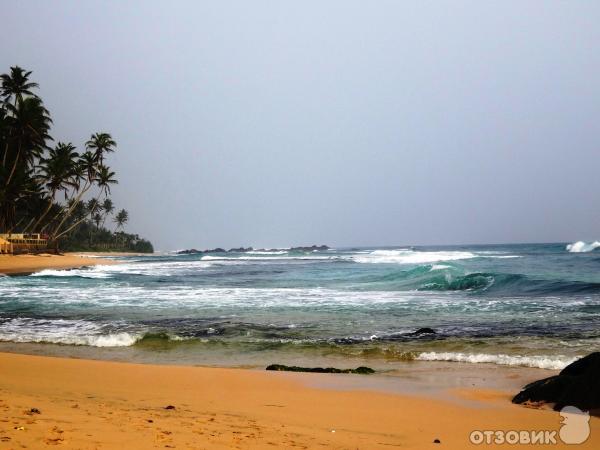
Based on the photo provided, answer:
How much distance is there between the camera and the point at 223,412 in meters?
5.59

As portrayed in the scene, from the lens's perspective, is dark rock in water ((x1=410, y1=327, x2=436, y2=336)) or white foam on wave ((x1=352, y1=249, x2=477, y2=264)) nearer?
dark rock in water ((x1=410, y1=327, x2=436, y2=336))

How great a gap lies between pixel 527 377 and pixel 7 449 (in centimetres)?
694

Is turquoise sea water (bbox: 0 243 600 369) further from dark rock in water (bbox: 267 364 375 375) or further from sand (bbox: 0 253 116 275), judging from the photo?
sand (bbox: 0 253 116 275)

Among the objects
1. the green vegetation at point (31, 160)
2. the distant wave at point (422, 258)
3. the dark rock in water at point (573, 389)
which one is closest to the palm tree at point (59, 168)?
the green vegetation at point (31, 160)

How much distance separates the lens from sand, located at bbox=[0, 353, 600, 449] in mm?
4137

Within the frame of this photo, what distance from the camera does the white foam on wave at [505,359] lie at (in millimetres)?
8570

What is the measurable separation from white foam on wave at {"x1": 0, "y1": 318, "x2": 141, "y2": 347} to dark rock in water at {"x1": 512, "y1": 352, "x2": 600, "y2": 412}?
799 centimetres

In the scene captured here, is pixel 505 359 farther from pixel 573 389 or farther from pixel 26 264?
pixel 26 264

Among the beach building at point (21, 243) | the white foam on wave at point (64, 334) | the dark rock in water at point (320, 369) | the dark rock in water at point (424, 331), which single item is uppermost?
the beach building at point (21, 243)

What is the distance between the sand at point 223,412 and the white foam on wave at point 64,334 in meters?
2.87

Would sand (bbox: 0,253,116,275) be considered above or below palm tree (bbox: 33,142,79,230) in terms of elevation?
below

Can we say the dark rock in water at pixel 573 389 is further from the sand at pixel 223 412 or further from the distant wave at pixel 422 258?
the distant wave at pixel 422 258

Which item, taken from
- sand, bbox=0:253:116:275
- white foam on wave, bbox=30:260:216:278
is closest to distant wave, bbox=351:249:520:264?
white foam on wave, bbox=30:260:216:278

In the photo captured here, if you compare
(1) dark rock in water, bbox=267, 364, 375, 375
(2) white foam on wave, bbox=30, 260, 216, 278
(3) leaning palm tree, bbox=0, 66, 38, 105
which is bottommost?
(2) white foam on wave, bbox=30, 260, 216, 278
